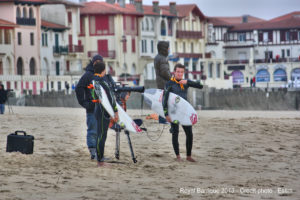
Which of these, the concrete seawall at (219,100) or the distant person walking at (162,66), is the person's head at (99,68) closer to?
the distant person walking at (162,66)

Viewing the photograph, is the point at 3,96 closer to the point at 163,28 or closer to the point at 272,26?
the point at 163,28

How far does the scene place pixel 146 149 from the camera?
49.2ft

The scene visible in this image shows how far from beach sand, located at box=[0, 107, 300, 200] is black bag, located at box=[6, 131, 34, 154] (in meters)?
0.10

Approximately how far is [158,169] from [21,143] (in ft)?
7.24

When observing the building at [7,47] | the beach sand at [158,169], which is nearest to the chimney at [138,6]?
the building at [7,47]

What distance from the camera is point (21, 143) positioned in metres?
13.4

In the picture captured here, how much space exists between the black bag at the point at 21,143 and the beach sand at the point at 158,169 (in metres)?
0.10

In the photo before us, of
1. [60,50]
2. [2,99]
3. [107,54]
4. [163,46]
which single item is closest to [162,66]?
[163,46]

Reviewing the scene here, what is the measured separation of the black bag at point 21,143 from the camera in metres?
13.3

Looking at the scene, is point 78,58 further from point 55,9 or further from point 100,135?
point 100,135

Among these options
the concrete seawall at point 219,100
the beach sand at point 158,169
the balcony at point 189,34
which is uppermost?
the balcony at point 189,34

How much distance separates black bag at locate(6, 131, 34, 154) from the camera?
13305 mm

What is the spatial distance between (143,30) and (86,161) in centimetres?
7940

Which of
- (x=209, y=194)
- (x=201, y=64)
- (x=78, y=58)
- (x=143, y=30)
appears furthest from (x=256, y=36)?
(x=209, y=194)
